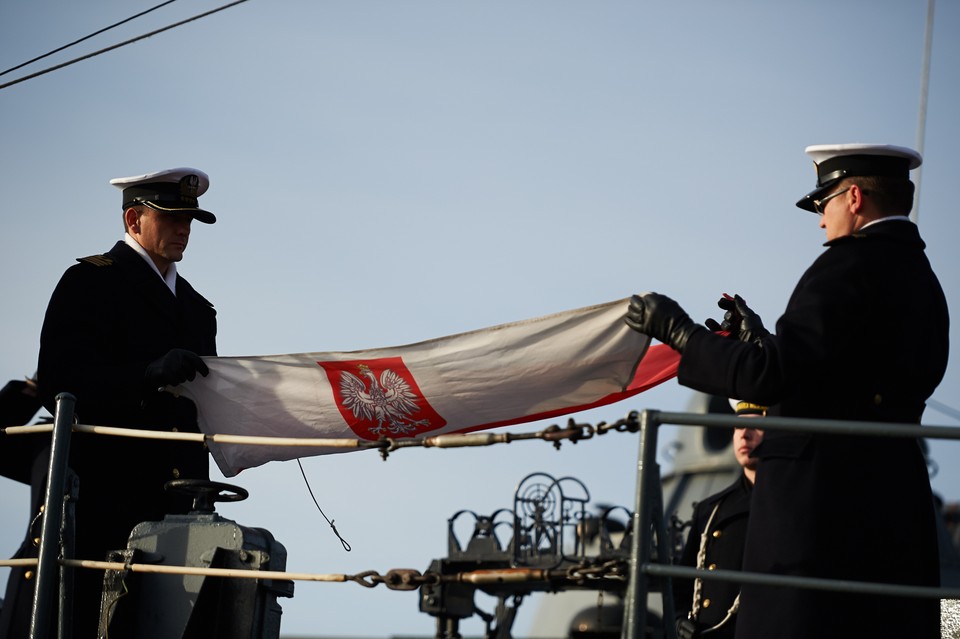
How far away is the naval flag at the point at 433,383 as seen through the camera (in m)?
4.74

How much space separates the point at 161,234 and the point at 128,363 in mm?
698

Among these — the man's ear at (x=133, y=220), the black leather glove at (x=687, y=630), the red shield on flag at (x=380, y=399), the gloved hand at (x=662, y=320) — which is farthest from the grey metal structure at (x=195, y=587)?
the black leather glove at (x=687, y=630)

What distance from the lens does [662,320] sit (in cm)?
407

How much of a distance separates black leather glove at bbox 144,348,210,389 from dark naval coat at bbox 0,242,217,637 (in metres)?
0.05

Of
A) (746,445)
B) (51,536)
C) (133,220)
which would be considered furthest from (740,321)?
(133,220)

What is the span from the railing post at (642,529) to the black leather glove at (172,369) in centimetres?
215

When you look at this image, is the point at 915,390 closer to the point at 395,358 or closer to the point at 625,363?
the point at 625,363

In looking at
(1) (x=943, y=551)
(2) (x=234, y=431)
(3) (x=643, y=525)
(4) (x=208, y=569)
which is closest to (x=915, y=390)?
(3) (x=643, y=525)

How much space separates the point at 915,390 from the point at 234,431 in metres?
2.65

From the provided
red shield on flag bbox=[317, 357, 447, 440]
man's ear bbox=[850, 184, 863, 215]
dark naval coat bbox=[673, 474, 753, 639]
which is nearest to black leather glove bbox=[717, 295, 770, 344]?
man's ear bbox=[850, 184, 863, 215]

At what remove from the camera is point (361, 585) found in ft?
13.2

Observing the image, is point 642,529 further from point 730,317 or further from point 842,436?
point 730,317

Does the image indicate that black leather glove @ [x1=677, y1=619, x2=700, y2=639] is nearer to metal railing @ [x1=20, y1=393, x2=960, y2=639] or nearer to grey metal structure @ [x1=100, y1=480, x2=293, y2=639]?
metal railing @ [x1=20, y1=393, x2=960, y2=639]

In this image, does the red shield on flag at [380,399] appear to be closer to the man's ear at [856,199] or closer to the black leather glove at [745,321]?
the black leather glove at [745,321]
